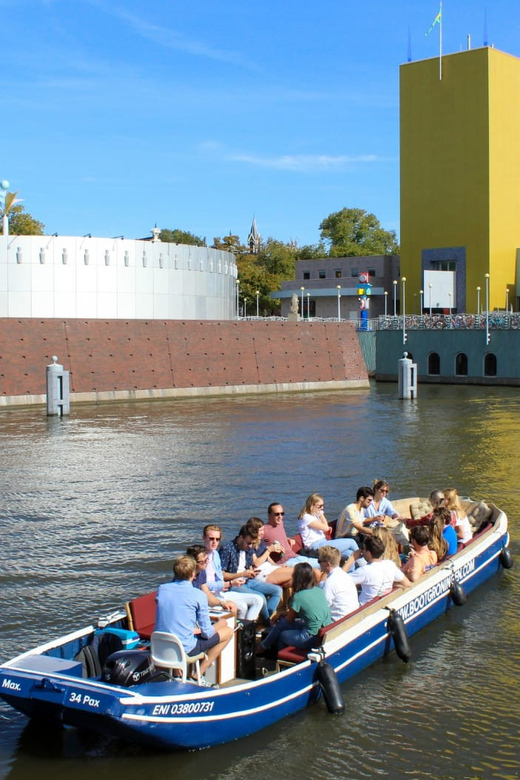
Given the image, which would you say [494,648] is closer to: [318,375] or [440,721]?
[440,721]

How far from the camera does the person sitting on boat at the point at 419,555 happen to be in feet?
37.7

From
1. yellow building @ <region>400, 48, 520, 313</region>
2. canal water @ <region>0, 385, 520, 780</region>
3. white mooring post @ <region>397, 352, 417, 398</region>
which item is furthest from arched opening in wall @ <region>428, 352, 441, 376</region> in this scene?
canal water @ <region>0, 385, 520, 780</region>

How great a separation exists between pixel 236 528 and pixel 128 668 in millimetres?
7876

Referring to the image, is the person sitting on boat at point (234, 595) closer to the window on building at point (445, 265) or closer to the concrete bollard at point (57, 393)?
the concrete bollard at point (57, 393)

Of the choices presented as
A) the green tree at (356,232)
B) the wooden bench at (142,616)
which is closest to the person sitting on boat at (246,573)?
the wooden bench at (142,616)

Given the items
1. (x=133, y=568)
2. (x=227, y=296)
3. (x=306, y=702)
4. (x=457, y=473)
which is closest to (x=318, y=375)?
(x=227, y=296)

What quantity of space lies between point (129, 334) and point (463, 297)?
34.5m

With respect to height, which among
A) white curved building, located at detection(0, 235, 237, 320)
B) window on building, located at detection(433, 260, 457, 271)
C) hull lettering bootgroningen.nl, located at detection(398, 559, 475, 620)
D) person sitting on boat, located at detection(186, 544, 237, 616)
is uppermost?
window on building, located at detection(433, 260, 457, 271)

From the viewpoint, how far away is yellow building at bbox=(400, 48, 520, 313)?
2714 inches

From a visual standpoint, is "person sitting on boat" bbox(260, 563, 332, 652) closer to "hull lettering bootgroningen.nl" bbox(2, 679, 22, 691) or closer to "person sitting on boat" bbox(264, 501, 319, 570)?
"person sitting on boat" bbox(264, 501, 319, 570)

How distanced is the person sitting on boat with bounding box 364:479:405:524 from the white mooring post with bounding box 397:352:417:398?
97.9 feet

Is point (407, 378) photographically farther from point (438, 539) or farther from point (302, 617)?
point (302, 617)

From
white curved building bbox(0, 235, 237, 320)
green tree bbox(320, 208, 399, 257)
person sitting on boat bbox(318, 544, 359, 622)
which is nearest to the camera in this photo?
person sitting on boat bbox(318, 544, 359, 622)

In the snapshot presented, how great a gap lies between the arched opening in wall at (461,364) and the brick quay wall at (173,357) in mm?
7284
